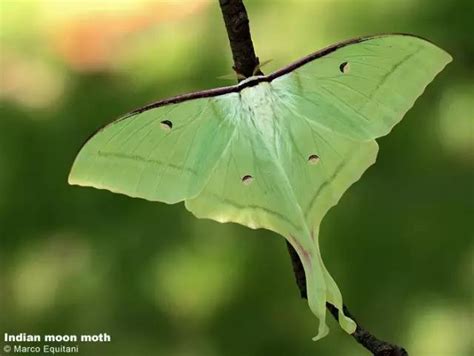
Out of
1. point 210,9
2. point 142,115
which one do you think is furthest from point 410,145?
point 142,115

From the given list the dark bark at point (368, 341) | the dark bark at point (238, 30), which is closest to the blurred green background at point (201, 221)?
the dark bark at point (368, 341)

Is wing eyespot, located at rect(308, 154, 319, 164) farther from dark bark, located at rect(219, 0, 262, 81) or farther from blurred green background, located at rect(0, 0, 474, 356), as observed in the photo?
blurred green background, located at rect(0, 0, 474, 356)

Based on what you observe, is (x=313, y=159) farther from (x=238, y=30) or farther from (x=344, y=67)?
(x=238, y=30)

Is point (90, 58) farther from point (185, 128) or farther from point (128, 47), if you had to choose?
point (185, 128)

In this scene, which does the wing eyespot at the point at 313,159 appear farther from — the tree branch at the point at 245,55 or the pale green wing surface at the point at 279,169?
the tree branch at the point at 245,55

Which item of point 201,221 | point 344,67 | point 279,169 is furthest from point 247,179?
point 201,221

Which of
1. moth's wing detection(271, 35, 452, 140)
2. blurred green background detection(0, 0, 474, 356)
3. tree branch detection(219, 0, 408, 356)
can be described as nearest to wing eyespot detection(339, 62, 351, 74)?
moth's wing detection(271, 35, 452, 140)
